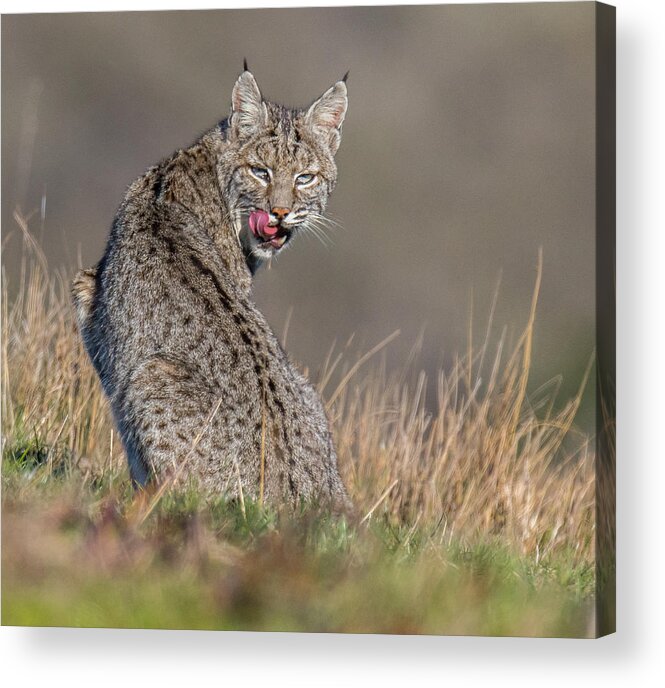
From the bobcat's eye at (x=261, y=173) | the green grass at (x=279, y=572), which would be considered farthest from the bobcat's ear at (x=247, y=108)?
the green grass at (x=279, y=572)

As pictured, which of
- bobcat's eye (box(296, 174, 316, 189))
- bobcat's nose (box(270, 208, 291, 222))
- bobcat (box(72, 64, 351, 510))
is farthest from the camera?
bobcat's eye (box(296, 174, 316, 189))

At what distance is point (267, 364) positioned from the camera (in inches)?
335

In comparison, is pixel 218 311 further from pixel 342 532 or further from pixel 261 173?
pixel 342 532

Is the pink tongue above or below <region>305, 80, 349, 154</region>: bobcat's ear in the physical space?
below

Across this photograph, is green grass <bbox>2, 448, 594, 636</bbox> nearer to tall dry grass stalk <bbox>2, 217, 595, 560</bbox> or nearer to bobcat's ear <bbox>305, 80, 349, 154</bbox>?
tall dry grass stalk <bbox>2, 217, 595, 560</bbox>

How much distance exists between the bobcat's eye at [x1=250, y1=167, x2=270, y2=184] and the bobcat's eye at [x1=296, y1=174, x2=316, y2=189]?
0.63ft

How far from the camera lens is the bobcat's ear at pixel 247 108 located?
912cm

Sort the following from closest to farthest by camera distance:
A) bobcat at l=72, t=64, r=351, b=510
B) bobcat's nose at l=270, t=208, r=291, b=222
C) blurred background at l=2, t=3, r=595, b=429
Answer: bobcat at l=72, t=64, r=351, b=510
blurred background at l=2, t=3, r=595, b=429
bobcat's nose at l=270, t=208, r=291, b=222

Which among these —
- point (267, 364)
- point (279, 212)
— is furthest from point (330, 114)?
point (267, 364)

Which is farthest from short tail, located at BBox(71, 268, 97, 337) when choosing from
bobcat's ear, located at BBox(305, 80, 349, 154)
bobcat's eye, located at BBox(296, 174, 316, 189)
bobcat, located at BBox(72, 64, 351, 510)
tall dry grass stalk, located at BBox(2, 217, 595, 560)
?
bobcat's ear, located at BBox(305, 80, 349, 154)

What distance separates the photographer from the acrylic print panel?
8328mm

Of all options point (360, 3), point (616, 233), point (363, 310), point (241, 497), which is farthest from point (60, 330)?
point (363, 310)

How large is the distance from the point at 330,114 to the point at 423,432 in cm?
194

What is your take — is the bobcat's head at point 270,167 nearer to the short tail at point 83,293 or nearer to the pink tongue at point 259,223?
the pink tongue at point 259,223
